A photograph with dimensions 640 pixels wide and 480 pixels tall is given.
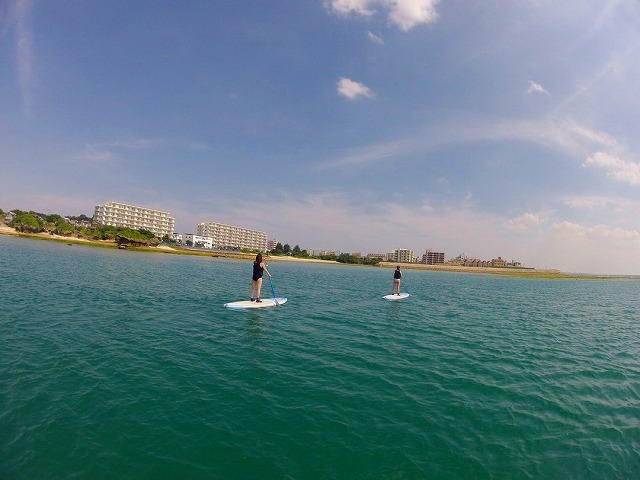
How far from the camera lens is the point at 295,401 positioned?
11.6 m

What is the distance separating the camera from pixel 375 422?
1054 centimetres

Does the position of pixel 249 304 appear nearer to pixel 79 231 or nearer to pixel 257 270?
pixel 257 270

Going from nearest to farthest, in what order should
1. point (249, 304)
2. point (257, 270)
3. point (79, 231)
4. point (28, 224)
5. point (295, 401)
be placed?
point (295, 401)
point (257, 270)
point (249, 304)
point (28, 224)
point (79, 231)

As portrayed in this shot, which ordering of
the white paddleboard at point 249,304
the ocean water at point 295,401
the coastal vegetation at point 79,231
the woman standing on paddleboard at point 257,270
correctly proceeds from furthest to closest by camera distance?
1. the coastal vegetation at point 79,231
2. the white paddleboard at point 249,304
3. the woman standing on paddleboard at point 257,270
4. the ocean water at point 295,401

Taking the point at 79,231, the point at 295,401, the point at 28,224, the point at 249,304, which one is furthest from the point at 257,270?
the point at 28,224

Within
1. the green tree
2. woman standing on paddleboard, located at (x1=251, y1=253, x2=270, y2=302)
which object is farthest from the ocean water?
the green tree

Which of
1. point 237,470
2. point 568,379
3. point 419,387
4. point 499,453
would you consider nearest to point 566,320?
point 568,379

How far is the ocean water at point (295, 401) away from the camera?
27.6 feet

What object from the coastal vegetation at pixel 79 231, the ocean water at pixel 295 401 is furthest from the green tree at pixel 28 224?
the ocean water at pixel 295 401

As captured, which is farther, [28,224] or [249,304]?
[28,224]

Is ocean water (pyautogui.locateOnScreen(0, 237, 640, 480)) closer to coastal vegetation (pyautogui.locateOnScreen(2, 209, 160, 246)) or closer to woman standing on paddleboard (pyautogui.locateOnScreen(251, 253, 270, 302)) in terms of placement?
woman standing on paddleboard (pyautogui.locateOnScreen(251, 253, 270, 302))

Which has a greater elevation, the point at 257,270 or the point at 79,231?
the point at 79,231

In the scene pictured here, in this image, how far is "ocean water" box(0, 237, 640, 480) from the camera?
331 inches

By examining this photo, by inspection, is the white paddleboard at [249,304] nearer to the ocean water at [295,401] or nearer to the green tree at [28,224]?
the ocean water at [295,401]
